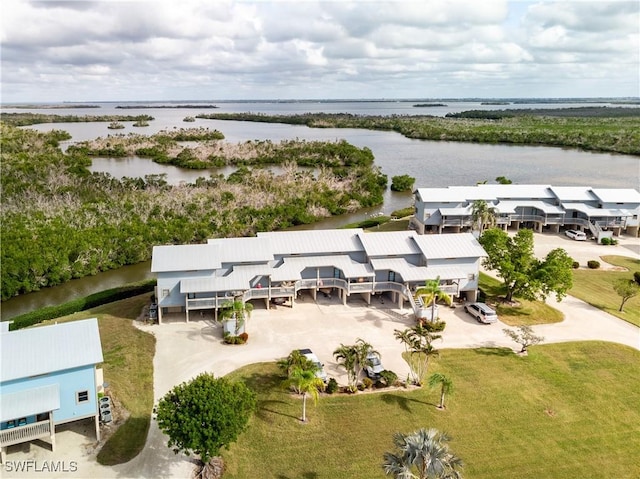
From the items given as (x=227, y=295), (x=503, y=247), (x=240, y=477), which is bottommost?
(x=240, y=477)

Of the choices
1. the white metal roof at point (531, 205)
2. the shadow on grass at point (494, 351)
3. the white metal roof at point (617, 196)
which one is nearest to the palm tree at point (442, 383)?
the shadow on grass at point (494, 351)

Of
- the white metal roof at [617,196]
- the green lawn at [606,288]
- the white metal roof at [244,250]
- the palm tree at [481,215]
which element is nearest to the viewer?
the white metal roof at [244,250]

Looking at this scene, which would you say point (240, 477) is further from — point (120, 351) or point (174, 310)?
point (174, 310)

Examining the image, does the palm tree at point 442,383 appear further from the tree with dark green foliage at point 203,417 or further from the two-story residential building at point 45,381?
the two-story residential building at point 45,381

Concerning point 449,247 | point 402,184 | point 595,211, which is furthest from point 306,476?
point 402,184

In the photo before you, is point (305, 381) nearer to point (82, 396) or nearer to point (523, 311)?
point (82, 396)

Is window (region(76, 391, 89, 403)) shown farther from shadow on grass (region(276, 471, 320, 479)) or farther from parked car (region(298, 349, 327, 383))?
parked car (region(298, 349, 327, 383))

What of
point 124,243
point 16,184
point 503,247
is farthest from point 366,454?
point 16,184
